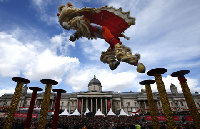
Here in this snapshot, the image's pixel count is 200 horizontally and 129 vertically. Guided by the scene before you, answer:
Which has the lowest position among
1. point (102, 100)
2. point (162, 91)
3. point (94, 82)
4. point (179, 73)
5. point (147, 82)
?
point (162, 91)

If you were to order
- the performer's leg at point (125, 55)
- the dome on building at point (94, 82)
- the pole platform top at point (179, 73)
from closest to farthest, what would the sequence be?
1. the performer's leg at point (125, 55)
2. the pole platform top at point (179, 73)
3. the dome on building at point (94, 82)

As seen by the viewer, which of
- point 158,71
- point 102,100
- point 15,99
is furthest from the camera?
point 102,100

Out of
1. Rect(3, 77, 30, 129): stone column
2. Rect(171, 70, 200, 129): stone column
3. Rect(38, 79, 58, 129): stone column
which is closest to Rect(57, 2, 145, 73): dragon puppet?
Rect(171, 70, 200, 129): stone column

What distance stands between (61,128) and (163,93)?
574 inches

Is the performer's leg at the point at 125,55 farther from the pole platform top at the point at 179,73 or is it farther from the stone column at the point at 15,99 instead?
the stone column at the point at 15,99

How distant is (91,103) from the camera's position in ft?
176

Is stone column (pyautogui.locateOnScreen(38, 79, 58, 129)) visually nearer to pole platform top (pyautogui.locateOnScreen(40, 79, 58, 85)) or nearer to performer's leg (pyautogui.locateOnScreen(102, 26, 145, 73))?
pole platform top (pyautogui.locateOnScreen(40, 79, 58, 85))

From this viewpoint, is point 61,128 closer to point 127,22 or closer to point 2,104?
point 127,22

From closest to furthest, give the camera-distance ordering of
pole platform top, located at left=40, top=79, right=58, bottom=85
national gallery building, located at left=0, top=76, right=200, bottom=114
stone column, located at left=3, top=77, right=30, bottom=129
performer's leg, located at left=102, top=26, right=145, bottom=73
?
1. performer's leg, located at left=102, top=26, right=145, bottom=73
2. stone column, located at left=3, top=77, right=30, bottom=129
3. pole platform top, located at left=40, top=79, right=58, bottom=85
4. national gallery building, located at left=0, top=76, right=200, bottom=114

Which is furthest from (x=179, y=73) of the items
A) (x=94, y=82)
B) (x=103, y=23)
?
(x=94, y=82)

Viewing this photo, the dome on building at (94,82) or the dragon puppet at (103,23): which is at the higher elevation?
the dome on building at (94,82)

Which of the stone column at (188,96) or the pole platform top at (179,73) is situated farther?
the pole platform top at (179,73)

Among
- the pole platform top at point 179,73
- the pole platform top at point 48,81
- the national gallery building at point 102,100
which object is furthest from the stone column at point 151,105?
the national gallery building at point 102,100

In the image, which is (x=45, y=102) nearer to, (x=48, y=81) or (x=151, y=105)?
(x=48, y=81)
